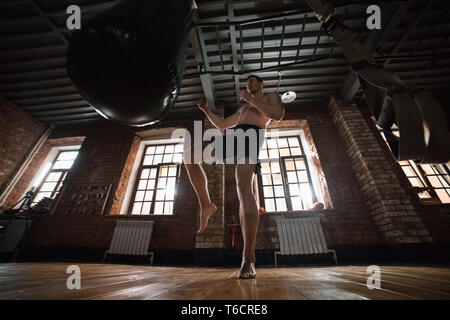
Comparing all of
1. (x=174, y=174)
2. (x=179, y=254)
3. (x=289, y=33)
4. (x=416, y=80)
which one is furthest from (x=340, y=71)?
(x=179, y=254)

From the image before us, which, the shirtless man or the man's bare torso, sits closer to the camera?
the shirtless man

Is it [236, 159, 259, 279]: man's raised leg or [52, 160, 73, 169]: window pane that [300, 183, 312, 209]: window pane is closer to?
[236, 159, 259, 279]: man's raised leg

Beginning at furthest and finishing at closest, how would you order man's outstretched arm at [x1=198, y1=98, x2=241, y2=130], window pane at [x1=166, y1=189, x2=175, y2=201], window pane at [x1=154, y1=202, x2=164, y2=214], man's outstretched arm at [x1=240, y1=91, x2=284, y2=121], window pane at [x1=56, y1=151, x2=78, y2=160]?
1. window pane at [x1=56, y1=151, x2=78, y2=160]
2. window pane at [x1=166, y1=189, x2=175, y2=201]
3. window pane at [x1=154, y1=202, x2=164, y2=214]
4. man's outstretched arm at [x1=198, y1=98, x2=241, y2=130]
5. man's outstretched arm at [x1=240, y1=91, x2=284, y2=121]

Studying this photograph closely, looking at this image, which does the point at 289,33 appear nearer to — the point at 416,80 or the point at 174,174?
the point at 416,80

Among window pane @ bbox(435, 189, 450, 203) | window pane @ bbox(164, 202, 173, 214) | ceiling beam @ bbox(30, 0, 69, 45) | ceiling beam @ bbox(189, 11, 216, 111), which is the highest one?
ceiling beam @ bbox(30, 0, 69, 45)

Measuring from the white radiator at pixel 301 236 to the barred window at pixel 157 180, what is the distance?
250cm

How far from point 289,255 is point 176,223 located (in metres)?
2.25

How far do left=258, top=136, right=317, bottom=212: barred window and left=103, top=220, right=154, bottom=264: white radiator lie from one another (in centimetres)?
252

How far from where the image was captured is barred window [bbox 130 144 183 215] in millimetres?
4289

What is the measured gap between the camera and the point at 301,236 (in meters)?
3.27

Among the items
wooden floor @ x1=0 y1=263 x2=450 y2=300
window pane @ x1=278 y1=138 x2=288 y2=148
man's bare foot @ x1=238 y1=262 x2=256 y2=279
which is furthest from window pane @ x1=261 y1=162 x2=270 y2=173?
wooden floor @ x1=0 y1=263 x2=450 y2=300

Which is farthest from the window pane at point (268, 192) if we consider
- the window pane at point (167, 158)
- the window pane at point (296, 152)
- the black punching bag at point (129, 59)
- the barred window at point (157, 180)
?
the black punching bag at point (129, 59)

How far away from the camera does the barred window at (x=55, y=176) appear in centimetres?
473

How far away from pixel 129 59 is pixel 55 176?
6.37 metres
